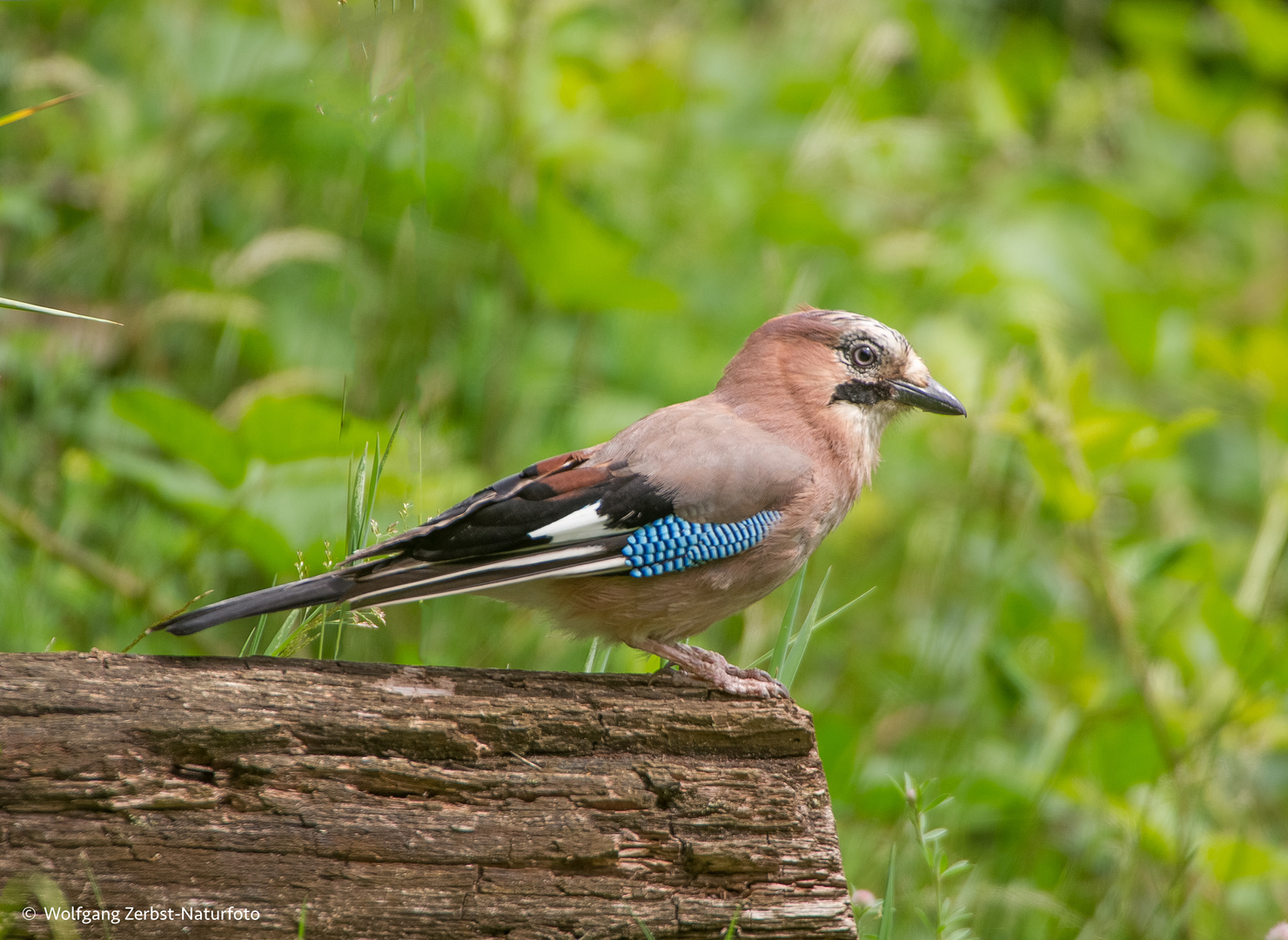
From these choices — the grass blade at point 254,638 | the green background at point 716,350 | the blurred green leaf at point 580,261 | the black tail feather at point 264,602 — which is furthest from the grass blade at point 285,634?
the blurred green leaf at point 580,261

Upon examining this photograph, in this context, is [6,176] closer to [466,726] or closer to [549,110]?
[549,110]

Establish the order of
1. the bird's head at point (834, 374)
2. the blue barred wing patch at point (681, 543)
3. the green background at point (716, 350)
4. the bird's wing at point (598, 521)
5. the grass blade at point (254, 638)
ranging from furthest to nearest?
the green background at point (716, 350) < the bird's head at point (834, 374) < the blue barred wing patch at point (681, 543) < the grass blade at point (254, 638) < the bird's wing at point (598, 521)

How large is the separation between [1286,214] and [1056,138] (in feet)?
8.16

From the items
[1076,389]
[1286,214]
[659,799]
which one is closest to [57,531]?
[659,799]

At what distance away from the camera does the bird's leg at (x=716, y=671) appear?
296 centimetres

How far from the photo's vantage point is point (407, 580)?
2850 mm

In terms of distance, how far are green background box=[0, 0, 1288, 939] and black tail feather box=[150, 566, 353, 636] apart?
49 centimetres

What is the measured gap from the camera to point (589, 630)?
3270 millimetres

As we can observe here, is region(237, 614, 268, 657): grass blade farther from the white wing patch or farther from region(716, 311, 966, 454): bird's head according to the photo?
region(716, 311, 966, 454): bird's head

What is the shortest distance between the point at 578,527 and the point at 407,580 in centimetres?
46

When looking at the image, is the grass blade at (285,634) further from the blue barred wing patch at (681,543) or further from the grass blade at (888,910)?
the grass blade at (888,910)

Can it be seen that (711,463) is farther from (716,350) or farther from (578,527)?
(716,350)

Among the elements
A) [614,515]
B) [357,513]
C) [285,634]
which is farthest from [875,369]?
[285,634]

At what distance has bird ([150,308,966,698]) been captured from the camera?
2.91 metres
